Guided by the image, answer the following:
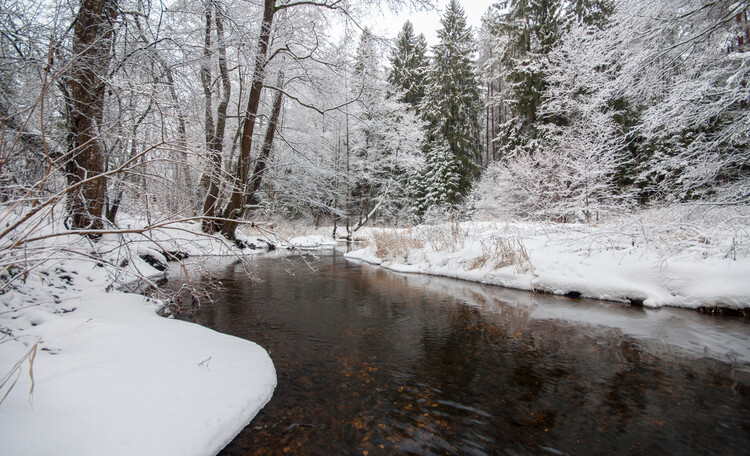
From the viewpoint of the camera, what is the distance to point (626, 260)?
637cm

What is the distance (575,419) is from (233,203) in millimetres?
9589

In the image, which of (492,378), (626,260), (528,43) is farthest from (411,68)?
(492,378)

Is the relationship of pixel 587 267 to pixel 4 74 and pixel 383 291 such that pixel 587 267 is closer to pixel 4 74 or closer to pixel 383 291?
pixel 383 291

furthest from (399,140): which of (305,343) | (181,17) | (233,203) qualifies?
(305,343)

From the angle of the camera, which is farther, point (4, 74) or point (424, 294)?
point (424, 294)

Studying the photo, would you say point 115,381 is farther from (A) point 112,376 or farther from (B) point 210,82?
(B) point 210,82

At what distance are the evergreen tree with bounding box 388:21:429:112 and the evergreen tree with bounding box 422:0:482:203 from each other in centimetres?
296

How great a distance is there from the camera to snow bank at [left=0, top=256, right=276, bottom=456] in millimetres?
1674

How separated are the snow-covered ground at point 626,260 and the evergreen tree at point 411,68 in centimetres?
1867

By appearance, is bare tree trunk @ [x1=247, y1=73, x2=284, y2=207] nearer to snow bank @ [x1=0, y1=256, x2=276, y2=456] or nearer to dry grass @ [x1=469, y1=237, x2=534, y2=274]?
dry grass @ [x1=469, y1=237, x2=534, y2=274]

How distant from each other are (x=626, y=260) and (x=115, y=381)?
7.89 meters

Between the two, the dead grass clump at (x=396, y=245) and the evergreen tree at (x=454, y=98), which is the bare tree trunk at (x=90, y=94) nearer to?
the dead grass clump at (x=396, y=245)

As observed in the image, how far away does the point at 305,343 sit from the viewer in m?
3.89

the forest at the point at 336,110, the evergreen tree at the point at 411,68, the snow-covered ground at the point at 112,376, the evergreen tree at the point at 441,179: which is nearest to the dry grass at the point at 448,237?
the forest at the point at 336,110
